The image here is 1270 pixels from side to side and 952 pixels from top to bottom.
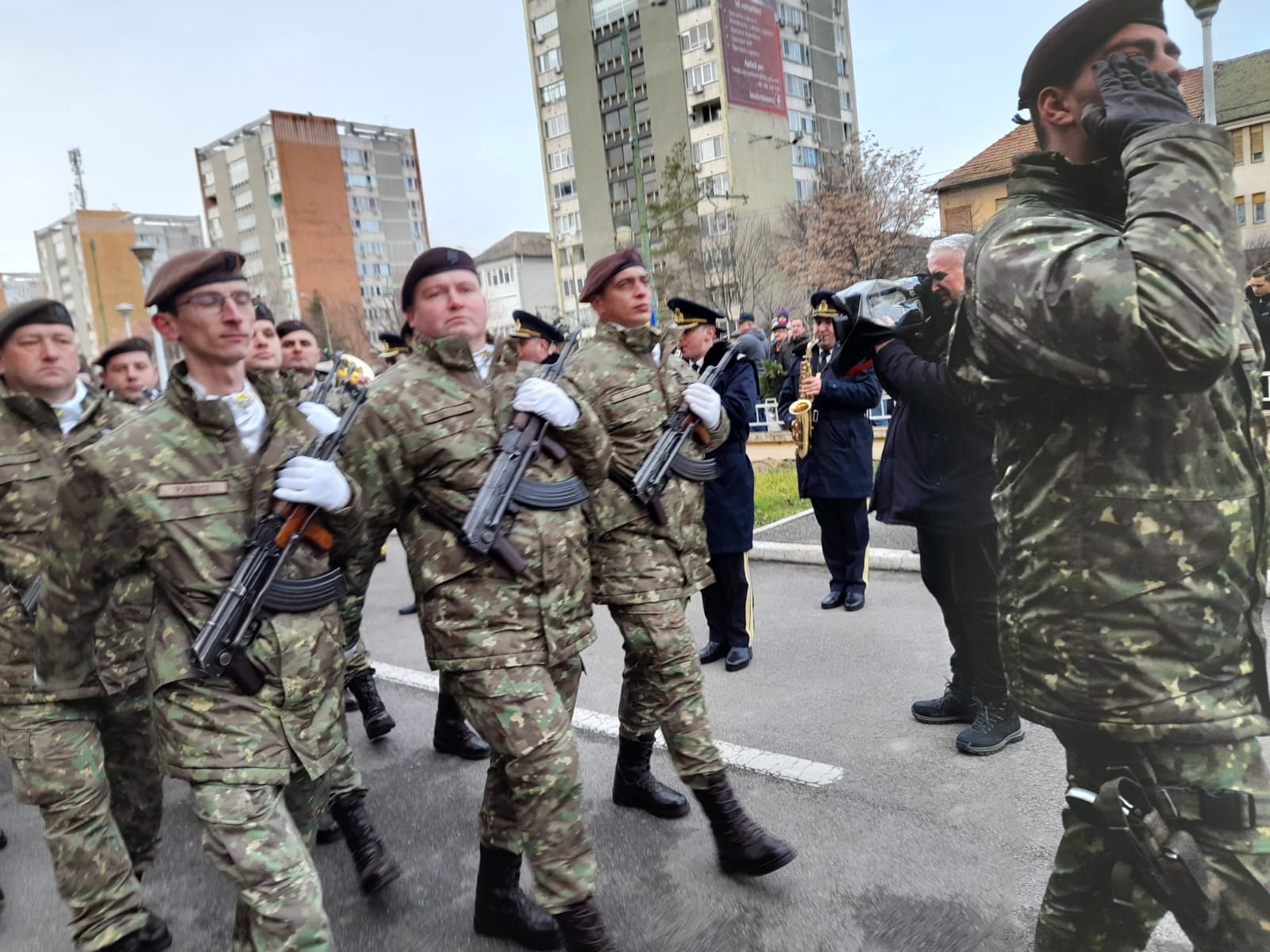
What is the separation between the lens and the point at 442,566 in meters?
2.76

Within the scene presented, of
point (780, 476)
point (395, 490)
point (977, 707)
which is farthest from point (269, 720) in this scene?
point (780, 476)

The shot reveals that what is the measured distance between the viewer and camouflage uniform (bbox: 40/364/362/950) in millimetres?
2211

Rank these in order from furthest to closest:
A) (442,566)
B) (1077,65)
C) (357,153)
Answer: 1. (357,153)
2. (442,566)
3. (1077,65)

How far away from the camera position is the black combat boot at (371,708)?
4789 millimetres

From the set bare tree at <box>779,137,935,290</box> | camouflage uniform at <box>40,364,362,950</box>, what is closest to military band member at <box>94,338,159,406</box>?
camouflage uniform at <box>40,364,362,950</box>

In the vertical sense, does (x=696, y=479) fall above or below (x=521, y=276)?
below

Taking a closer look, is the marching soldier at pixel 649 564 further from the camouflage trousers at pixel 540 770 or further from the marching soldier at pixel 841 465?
the marching soldier at pixel 841 465

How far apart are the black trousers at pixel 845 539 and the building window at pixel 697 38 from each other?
4397 millimetres

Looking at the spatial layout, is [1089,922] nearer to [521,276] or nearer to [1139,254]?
[1139,254]

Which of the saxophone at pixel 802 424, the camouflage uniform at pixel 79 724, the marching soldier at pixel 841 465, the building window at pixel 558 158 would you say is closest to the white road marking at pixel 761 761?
the camouflage uniform at pixel 79 724

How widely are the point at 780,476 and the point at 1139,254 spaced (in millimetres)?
9838

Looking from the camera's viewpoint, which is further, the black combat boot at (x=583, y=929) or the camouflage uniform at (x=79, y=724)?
the camouflage uniform at (x=79, y=724)

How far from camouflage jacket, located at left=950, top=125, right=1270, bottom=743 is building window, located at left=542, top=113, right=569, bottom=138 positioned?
1291 centimetres

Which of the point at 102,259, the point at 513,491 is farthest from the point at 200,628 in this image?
the point at 102,259
